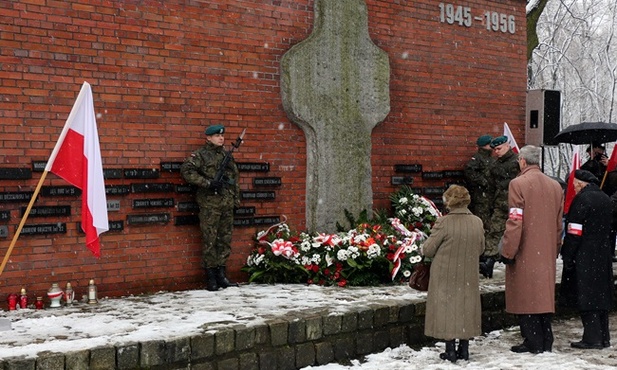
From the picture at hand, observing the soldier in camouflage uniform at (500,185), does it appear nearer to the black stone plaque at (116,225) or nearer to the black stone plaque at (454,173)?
the black stone plaque at (454,173)

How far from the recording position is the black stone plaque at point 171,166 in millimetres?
8516

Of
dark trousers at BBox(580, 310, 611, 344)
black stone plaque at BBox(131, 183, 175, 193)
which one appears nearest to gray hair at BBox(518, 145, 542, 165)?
dark trousers at BBox(580, 310, 611, 344)

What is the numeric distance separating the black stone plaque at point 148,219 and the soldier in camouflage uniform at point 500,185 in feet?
14.8

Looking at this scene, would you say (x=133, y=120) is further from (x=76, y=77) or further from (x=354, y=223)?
(x=354, y=223)

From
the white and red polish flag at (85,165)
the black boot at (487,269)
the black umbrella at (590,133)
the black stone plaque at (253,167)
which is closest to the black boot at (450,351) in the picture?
the black boot at (487,269)

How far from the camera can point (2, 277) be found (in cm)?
744

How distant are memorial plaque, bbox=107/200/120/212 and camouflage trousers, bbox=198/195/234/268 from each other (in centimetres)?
92

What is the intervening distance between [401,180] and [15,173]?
17.5 feet

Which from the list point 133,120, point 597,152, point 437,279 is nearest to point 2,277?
point 133,120

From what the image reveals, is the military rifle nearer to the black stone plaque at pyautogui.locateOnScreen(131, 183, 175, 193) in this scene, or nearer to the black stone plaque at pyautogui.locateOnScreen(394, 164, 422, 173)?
the black stone plaque at pyautogui.locateOnScreen(131, 183, 175, 193)

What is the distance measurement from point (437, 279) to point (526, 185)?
4.23ft

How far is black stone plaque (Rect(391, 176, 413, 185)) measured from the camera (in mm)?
10742

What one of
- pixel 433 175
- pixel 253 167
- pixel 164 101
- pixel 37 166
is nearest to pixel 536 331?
pixel 253 167

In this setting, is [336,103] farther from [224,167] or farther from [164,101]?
[164,101]
